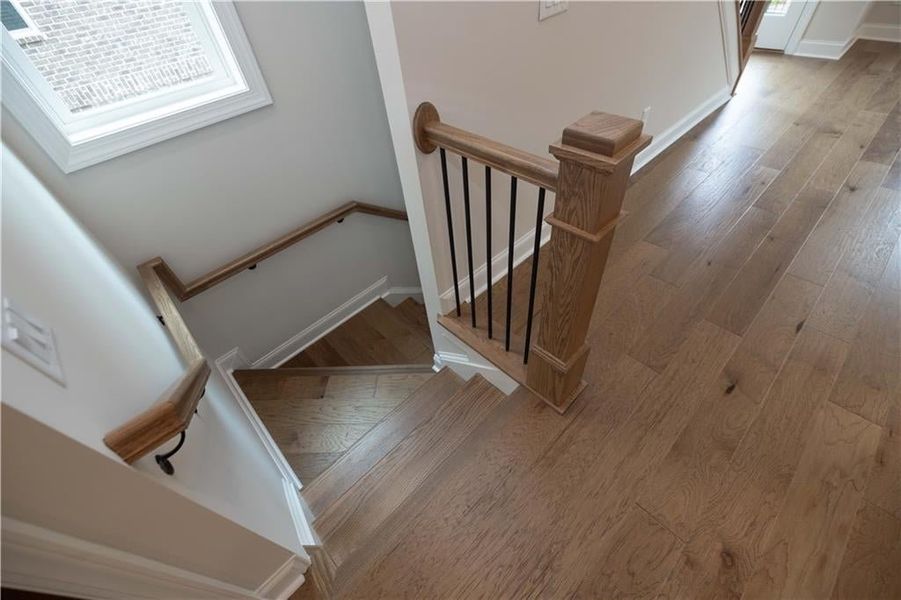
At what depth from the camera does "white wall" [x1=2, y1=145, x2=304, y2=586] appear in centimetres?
53

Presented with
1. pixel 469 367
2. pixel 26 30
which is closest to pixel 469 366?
pixel 469 367

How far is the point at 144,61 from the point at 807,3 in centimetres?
527

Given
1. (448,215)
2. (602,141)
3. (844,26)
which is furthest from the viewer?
(844,26)

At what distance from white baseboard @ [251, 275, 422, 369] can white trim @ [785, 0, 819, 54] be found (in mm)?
4241

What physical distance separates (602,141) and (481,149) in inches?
16.0

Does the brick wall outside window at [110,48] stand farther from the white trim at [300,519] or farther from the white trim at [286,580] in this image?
the white trim at [286,580]

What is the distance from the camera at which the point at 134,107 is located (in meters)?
1.66

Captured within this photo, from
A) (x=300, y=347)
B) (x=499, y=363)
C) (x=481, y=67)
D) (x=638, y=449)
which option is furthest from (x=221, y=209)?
(x=638, y=449)

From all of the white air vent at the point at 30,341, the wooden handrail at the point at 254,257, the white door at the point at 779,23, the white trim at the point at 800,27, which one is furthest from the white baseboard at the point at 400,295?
the white trim at the point at 800,27

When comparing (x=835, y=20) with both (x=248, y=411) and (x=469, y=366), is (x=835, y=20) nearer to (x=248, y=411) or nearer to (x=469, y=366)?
(x=469, y=366)

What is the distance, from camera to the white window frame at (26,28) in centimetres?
134

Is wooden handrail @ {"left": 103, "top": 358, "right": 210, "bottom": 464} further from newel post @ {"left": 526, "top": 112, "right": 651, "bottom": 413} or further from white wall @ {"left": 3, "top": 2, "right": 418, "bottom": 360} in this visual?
white wall @ {"left": 3, "top": 2, "right": 418, "bottom": 360}

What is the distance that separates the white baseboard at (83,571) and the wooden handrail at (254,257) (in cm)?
153

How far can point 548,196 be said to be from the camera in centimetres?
203
